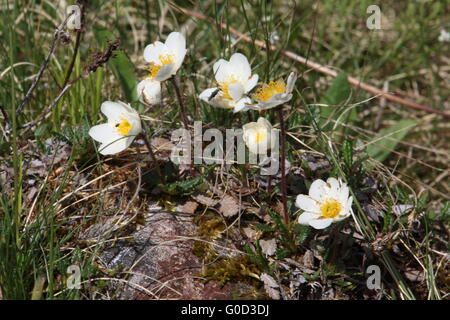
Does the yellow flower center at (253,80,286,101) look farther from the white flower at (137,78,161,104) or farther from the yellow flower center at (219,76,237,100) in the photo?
the white flower at (137,78,161,104)

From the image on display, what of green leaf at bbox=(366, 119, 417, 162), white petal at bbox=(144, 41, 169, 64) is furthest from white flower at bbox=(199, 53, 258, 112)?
green leaf at bbox=(366, 119, 417, 162)

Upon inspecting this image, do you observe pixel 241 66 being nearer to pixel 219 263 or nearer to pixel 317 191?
pixel 317 191

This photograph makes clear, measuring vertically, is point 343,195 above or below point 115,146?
below

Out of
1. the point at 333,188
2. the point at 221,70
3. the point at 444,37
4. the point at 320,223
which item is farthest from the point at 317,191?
the point at 444,37

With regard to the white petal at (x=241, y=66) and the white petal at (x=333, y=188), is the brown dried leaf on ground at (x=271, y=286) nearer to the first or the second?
the white petal at (x=333, y=188)

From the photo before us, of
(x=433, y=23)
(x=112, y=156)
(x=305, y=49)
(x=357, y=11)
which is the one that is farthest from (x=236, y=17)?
(x=112, y=156)
